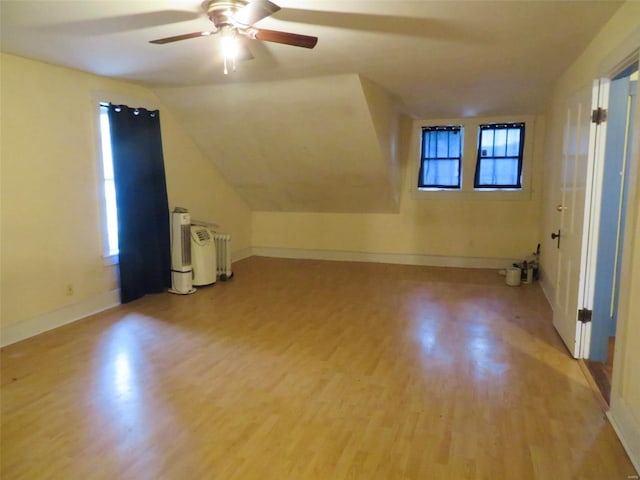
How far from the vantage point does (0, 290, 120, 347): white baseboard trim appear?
359 cm

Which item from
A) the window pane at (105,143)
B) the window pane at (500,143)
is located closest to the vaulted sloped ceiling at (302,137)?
the window pane at (105,143)

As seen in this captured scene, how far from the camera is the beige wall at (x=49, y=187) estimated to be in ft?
11.7

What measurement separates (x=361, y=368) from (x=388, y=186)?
11.1 ft

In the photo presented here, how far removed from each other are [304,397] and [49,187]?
294cm

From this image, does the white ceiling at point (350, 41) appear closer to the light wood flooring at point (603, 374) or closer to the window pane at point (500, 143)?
the window pane at point (500, 143)

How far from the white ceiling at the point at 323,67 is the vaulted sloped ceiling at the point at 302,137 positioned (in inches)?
0.7

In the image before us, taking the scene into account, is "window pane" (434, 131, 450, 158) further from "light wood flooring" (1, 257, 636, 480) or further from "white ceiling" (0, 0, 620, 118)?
"light wood flooring" (1, 257, 636, 480)

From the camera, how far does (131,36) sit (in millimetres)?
3088

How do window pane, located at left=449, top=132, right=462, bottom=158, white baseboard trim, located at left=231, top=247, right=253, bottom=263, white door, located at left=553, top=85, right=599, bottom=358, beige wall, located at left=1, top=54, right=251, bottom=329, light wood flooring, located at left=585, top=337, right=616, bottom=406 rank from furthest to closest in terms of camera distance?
white baseboard trim, located at left=231, top=247, right=253, bottom=263 < window pane, located at left=449, top=132, right=462, bottom=158 < beige wall, located at left=1, top=54, right=251, bottom=329 < white door, located at left=553, top=85, right=599, bottom=358 < light wood flooring, located at left=585, top=337, right=616, bottom=406

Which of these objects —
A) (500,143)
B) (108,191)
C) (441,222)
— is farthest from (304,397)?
(500,143)

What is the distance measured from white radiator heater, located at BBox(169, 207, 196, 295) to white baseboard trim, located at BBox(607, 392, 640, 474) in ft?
13.5

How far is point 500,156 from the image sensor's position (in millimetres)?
6336

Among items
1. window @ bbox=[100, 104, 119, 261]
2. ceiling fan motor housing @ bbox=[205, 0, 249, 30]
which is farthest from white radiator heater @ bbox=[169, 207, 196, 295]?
ceiling fan motor housing @ bbox=[205, 0, 249, 30]

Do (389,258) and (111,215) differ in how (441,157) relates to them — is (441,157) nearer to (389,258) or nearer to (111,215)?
(389,258)
